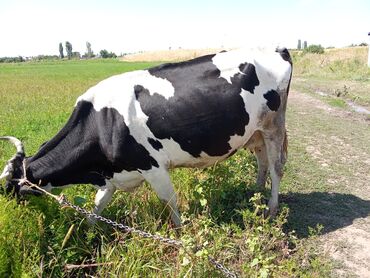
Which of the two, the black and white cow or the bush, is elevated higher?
the black and white cow

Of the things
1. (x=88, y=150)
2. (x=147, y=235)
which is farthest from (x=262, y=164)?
(x=147, y=235)

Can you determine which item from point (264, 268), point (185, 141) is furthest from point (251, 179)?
point (264, 268)

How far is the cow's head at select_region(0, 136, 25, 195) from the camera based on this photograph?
14.2 feet

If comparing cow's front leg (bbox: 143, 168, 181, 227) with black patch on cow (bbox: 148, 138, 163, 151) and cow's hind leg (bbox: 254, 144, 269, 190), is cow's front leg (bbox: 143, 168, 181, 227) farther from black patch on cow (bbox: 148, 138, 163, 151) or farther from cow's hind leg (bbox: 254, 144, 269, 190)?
cow's hind leg (bbox: 254, 144, 269, 190)

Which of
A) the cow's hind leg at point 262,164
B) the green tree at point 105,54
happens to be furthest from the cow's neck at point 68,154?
the green tree at point 105,54

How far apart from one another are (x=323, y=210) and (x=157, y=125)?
255 centimetres

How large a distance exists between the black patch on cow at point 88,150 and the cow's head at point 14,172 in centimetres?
12

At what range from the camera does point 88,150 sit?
4.66 meters

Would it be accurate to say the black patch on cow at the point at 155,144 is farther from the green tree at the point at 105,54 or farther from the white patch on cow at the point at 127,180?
the green tree at the point at 105,54

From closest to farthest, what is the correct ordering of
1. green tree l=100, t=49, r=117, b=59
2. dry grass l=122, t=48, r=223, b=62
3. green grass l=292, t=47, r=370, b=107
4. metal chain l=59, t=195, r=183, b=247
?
1. metal chain l=59, t=195, r=183, b=247
2. green grass l=292, t=47, r=370, b=107
3. dry grass l=122, t=48, r=223, b=62
4. green tree l=100, t=49, r=117, b=59

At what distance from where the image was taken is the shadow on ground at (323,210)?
511 centimetres

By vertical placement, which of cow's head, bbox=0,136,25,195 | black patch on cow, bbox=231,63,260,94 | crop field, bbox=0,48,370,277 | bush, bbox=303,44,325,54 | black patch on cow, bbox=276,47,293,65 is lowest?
A: bush, bbox=303,44,325,54

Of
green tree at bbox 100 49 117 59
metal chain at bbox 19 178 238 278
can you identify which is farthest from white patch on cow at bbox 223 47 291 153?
green tree at bbox 100 49 117 59

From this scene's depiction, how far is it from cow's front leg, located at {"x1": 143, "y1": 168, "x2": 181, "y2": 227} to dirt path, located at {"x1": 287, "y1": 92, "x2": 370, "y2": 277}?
1.70 metres
